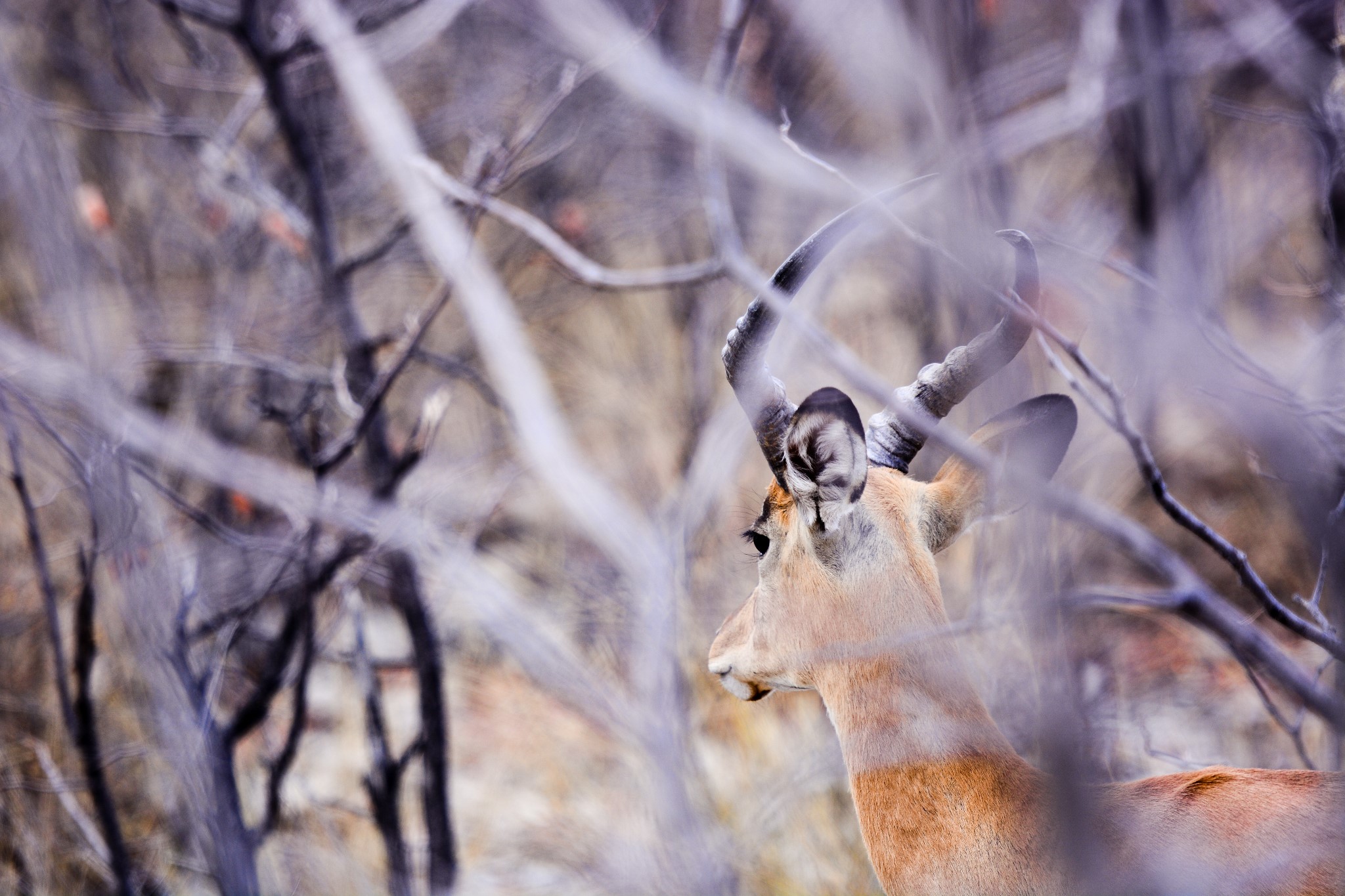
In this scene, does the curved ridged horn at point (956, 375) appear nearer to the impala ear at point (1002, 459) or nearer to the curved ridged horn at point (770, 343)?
the impala ear at point (1002, 459)

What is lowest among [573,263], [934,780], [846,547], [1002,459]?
[934,780]

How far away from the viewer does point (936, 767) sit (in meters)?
1.40

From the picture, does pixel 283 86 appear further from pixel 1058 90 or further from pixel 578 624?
pixel 1058 90

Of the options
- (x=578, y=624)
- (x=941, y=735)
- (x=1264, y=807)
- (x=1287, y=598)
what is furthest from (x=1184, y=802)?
(x=1287, y=598)

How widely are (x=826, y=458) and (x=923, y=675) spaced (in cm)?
37

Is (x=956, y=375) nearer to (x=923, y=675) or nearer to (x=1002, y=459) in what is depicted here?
(x=1002, y=459)

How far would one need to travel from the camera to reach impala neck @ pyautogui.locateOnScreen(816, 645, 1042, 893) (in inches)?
53.6

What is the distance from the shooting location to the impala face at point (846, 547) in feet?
4.51

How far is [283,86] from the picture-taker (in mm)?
2625

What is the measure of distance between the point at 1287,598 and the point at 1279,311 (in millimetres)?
1552

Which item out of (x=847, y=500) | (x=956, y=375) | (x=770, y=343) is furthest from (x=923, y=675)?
(x=770, y=343)

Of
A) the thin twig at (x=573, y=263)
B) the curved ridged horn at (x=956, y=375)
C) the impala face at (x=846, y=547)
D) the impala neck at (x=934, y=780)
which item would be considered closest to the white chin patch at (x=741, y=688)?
the impala face at (x=846, y=547)

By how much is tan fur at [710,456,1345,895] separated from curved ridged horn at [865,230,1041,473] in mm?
50

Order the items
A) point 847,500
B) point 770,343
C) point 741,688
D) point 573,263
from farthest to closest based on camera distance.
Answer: point 573,263, point 741,688, point 847,500, point 770,343
